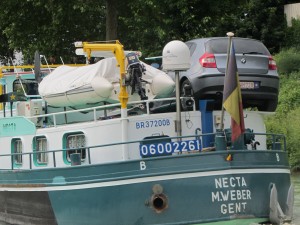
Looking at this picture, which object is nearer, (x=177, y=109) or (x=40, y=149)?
(x=177, y=109)

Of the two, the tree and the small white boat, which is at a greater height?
the tree

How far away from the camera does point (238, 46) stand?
12.1 m

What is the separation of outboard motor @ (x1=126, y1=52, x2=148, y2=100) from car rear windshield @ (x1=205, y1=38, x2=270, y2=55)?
122 centimetres

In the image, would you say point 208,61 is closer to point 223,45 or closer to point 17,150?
point 223,45

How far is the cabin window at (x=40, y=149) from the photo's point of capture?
A: 13055 millimetres

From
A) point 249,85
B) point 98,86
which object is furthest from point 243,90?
point 98,86

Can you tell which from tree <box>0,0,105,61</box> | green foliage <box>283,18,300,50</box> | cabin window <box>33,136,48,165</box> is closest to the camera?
cabin window <box>33,136,48,165</box>

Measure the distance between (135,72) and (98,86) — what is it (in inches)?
26.7

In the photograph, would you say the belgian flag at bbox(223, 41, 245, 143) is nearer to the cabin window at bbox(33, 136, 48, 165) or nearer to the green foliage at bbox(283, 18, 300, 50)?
the cabin window at bbox(33, 136, 48, 165)

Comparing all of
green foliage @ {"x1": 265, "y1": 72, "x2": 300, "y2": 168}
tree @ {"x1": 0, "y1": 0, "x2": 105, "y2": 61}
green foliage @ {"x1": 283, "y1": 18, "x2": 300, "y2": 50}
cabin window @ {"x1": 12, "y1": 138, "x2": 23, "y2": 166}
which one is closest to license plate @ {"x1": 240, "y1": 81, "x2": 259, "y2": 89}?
cabin window @ {"x1": 12, "y1": 138, "x2": 23, "y2": 166}

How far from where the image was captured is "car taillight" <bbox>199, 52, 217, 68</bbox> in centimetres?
1171

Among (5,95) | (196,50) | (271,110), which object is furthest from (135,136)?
(5,95)

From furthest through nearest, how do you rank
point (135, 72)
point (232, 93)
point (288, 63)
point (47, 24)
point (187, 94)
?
point (288, 63) → point (47, 24) → point (187, 94) → point (135, 72) → point (232, 93)

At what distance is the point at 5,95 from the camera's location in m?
13.9
